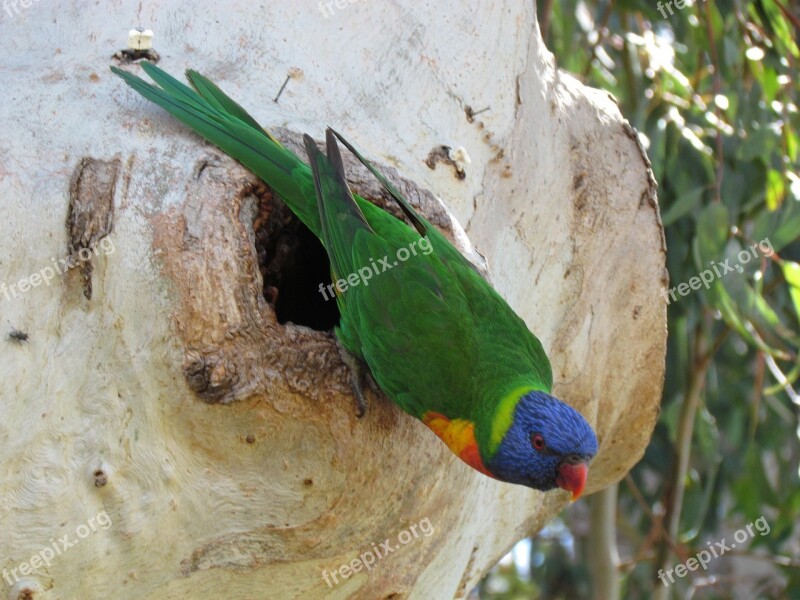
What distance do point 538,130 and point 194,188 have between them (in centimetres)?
102

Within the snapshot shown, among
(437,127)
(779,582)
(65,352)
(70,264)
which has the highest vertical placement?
(70,264)

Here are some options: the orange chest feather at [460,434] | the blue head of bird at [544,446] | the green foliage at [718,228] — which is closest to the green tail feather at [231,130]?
the orange chest feather at [460,434]

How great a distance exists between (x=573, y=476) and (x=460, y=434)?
0.24 metres

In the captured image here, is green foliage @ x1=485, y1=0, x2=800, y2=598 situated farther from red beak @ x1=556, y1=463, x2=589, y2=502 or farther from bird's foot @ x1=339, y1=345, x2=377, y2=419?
bird's foot @ x1=339, y1=345, x2=377, y2=419

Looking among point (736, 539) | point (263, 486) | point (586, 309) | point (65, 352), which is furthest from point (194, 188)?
point (736, 539)

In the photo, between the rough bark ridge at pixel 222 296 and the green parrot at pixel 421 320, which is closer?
the rough bark ridge at pixel 222 296

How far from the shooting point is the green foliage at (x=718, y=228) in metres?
3.13

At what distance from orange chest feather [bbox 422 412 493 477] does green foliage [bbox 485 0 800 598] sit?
1.30 meters

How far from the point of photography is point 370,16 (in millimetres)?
2398

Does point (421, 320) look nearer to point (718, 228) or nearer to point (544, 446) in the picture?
point (544, 446)

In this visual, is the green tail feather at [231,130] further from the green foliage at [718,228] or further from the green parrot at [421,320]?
the green foliage at [718,228]

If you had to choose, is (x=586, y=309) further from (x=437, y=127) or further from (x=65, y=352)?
(x=65, y=352)

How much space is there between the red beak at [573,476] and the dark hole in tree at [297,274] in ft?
2.46

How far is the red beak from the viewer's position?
6.40 ft
